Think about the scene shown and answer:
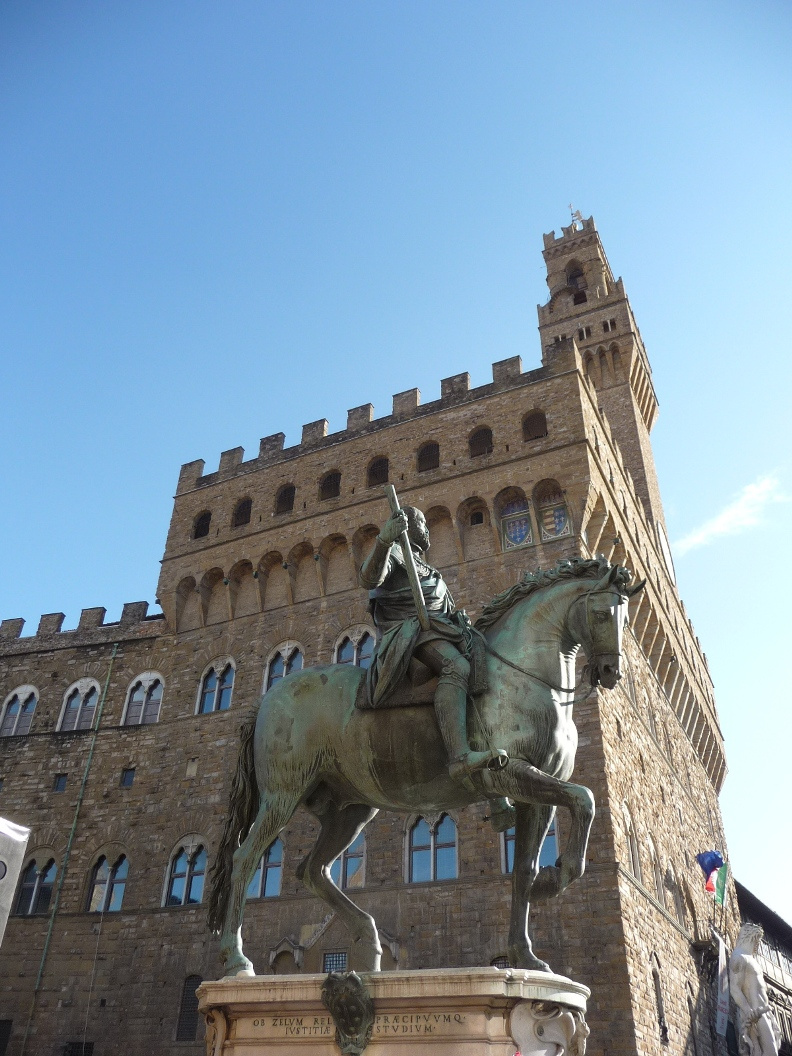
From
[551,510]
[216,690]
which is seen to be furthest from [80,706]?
[551,510]

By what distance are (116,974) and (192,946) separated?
2045 mm

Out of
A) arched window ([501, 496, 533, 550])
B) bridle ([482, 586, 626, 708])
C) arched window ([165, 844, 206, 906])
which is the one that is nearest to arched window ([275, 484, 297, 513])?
arched window ([501, 496, 533, 550])

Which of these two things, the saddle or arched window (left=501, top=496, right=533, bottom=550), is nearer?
the saddle

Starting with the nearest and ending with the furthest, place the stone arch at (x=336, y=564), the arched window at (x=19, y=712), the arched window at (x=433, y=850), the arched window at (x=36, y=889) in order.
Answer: the arched window at (x=433, y=850), the arched window at (x=36, y=889), the stone arch at (x=336, y=564), the arched window at (x=19, y=712)

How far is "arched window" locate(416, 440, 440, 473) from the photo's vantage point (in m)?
23.6

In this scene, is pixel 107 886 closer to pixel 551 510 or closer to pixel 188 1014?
pixel 188 1014

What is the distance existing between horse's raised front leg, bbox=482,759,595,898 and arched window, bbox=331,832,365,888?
13585 millimetres

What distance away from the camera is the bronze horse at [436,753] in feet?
19.7

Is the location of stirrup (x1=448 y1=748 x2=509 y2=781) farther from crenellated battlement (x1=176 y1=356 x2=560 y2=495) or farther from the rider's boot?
crenellated battlement (x1=176 y1=356 x2=560 y2=495)

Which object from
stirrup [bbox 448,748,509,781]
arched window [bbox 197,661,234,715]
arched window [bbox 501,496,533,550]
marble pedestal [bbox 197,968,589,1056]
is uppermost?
arched window [bbox 501,496,533,550]

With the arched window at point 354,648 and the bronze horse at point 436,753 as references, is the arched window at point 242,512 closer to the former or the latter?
the arched window at point 354,648

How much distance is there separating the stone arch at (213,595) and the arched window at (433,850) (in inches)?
355

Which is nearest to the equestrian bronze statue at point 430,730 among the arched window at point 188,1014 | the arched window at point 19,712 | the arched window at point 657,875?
the arched window at point 188,1014

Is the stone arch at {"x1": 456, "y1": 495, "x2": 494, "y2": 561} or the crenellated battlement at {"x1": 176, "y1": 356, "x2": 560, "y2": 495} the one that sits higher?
the crenellated battlement at {"x1": 176, "y1": 356, "x2": 560, "y2": 495}
